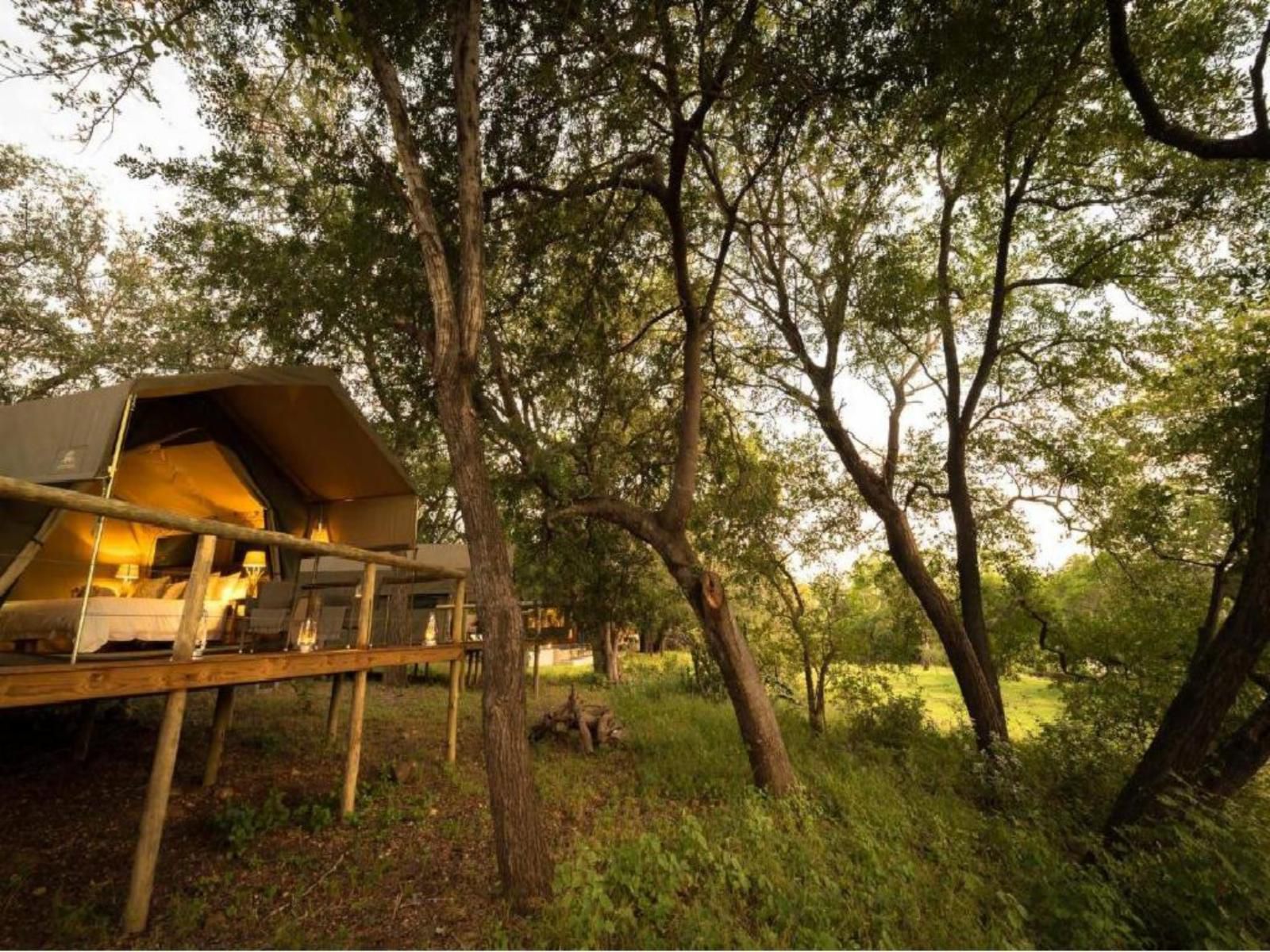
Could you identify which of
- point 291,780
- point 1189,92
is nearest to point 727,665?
point 291,780

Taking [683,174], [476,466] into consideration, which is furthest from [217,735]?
[683,174]

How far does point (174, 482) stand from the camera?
7594 millimetres

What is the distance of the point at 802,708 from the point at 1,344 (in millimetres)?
21694

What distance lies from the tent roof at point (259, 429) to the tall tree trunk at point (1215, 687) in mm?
9225

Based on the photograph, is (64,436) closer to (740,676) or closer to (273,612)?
(273,612)

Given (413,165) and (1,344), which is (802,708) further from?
(1,344)

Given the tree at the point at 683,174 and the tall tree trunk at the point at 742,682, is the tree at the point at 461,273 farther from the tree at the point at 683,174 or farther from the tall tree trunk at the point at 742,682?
the tall tree trunk at the point at 742,682

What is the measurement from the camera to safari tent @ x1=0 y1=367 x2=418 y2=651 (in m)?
4.68

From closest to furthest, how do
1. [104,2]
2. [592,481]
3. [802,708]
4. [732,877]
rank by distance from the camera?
[104,2] < [732,877] < [592,481] < [802,708]

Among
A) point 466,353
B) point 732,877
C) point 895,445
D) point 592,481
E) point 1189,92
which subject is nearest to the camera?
point 732,877

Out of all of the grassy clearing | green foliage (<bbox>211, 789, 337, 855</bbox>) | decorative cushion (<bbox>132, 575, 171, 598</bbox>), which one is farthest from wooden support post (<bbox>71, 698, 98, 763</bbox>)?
green foliage (<bbox>211, 789, 337, 855</bbox>)

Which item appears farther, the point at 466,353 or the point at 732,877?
the point at 466,353

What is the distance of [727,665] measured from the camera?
6.73 meters

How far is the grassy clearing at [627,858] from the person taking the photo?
3.72 metres
